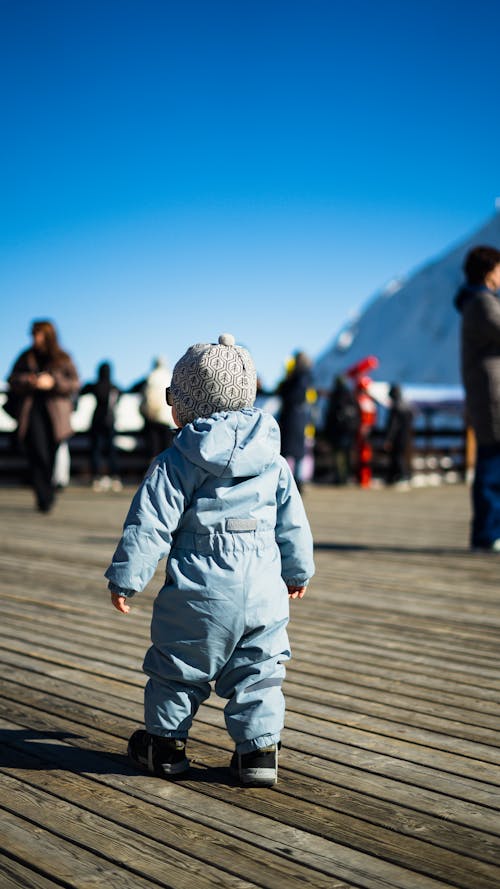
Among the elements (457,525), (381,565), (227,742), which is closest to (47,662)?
(227,742)

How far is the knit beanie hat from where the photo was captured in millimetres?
2463

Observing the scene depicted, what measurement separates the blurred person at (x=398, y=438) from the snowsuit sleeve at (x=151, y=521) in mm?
12976

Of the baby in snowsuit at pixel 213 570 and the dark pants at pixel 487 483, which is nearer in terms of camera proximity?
the baby in snowsuit at pixel 213 570

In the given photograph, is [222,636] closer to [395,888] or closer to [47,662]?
[395,888]

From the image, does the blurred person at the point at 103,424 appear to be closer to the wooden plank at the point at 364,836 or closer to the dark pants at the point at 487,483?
the dark pants at the point at 487,483

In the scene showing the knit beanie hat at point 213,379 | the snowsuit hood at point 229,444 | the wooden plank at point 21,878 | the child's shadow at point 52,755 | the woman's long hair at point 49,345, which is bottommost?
the child's shadow at point 52,755

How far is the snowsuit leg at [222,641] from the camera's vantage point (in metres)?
2.39

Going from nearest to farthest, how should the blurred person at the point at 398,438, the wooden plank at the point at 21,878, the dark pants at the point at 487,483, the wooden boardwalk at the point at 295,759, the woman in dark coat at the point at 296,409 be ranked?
the wooden plank at the point at 21,878 → the wooden boardwalk at the point at 295,759 → the dark pants at the point at 487,483 → the woman in dark coat at the point at 296,409 → the blurred person at the point at 398,438

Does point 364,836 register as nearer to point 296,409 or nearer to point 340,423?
point 296,409

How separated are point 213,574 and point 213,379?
19.4 inches

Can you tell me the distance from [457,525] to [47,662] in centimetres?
611

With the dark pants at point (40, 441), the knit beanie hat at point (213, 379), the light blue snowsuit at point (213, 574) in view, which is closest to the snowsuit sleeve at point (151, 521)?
the light blue snowsuit at point (213, 574)

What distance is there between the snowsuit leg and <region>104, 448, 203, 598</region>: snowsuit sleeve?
0.26 feet

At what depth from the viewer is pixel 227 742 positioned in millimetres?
2748
